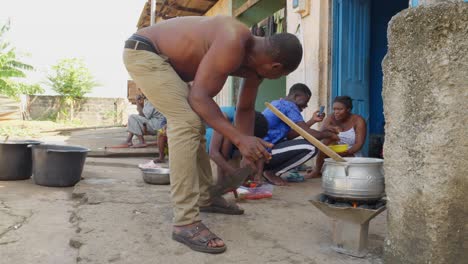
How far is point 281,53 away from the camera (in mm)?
2053

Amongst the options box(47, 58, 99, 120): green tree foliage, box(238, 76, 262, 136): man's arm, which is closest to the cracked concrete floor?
box(238, 76, 262, 136): man's arm

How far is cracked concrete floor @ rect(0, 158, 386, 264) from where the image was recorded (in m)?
1.87

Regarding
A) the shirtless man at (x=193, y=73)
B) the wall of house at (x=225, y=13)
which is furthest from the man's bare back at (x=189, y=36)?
the wall of house at (x=225, y=13)

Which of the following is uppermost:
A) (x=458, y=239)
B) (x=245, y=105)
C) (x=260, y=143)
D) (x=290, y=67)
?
(x=290, y=67)

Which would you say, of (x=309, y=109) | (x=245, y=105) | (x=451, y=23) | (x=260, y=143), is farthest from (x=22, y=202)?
(x=309, y=109)

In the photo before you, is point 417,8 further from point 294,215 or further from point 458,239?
point 294,215

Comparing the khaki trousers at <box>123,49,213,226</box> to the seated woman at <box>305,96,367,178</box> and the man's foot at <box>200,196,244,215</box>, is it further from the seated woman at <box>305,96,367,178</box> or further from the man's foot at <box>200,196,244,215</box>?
the seated woman at <box>305,96,367,178</box>

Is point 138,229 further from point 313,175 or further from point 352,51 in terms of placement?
point 352,51

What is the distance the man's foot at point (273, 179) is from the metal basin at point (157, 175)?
92 centimetres

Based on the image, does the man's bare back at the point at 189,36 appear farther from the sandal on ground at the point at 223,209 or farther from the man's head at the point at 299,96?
the man's head at the point at 299,96

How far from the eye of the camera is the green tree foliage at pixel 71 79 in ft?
71.7

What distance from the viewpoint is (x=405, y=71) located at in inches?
64.9

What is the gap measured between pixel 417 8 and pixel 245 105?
1185 millimetres

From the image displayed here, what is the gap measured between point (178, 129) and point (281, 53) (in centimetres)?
64
